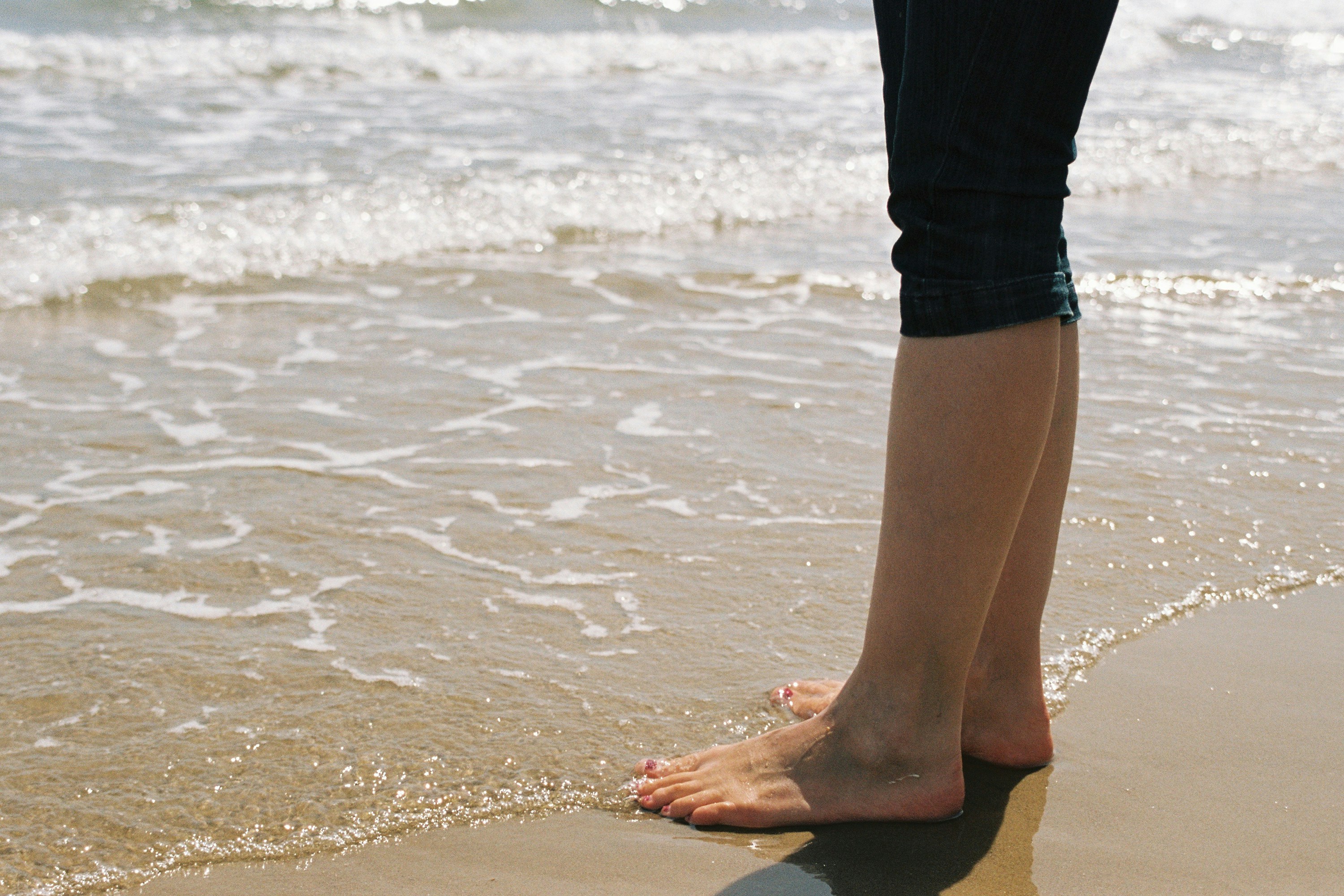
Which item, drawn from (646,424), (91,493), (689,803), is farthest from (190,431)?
(689,803)

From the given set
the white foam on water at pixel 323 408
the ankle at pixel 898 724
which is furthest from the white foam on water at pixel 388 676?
the white foam on water at pixel 323 408

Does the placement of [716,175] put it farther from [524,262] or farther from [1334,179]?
[1334,179]

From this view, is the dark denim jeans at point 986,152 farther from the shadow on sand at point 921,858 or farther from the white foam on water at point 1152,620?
the white foam on water at point 1152,620

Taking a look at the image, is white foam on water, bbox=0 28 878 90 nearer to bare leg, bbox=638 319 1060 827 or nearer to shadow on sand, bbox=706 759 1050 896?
bare leg, bbox=638 319 1060 827

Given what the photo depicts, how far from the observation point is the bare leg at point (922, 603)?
58.7 inches

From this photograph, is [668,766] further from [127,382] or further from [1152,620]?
[127,382]

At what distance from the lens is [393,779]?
1.79 metres

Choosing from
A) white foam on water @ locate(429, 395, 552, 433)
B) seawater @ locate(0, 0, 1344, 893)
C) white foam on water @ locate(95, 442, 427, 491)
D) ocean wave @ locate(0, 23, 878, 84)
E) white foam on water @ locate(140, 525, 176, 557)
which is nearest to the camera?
seawater @ locate(0, 0, 1344, 893)

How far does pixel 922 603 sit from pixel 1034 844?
383mm

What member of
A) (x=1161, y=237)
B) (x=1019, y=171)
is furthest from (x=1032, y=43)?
(x=1161, y=237)

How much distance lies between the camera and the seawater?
6.27ft

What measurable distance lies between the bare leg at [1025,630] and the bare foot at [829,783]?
12 centimetres

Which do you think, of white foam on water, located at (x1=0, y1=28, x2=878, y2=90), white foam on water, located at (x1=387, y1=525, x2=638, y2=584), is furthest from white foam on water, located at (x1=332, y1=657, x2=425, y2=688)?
white foam on water, located at (x1=0, y1=28, x2=878, y2=90)

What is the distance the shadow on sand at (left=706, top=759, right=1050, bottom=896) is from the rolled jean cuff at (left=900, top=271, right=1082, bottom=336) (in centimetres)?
65
